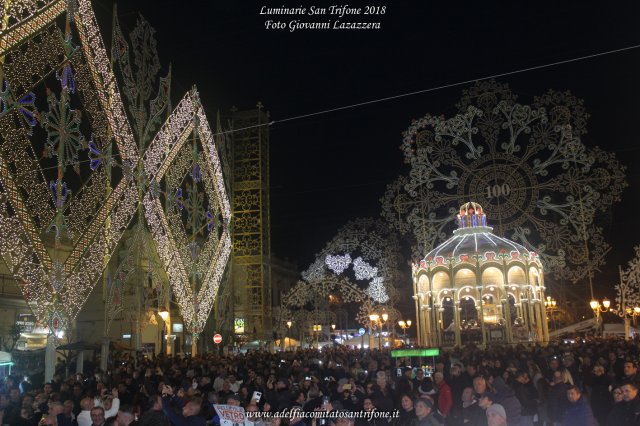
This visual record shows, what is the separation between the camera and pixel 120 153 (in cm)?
2048

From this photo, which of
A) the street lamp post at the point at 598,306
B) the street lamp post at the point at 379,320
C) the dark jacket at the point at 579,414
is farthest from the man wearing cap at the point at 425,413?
the street lamp post at the point at 598,306

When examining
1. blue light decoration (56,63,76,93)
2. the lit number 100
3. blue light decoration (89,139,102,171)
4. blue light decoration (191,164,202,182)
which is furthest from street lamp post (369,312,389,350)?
blue light decoration (56,63,76,93)

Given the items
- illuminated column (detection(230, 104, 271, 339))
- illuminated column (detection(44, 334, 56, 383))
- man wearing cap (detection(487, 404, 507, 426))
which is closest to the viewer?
man wearing cap (detection(487, 404, 507, 426))

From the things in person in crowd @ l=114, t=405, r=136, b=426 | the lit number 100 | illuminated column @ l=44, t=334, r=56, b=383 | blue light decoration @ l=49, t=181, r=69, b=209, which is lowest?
person in crowd @ l=114, t=405, r=136, b=426

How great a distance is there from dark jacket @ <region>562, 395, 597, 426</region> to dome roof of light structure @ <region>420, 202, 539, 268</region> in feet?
76.2

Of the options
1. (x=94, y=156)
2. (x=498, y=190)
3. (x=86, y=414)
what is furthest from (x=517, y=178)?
(x=86, y=414)

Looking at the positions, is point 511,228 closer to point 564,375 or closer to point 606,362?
point 606,362

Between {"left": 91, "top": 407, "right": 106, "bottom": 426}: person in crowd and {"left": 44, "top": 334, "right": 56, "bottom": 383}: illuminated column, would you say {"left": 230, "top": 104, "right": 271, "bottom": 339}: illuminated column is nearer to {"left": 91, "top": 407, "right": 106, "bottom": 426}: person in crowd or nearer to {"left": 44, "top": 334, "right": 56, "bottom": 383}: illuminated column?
→ {"left": 44, "top": 334, "right": 56, "bottom": 383}: illuminated column

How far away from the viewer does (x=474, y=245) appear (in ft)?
104

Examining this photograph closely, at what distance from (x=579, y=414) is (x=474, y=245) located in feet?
79.5

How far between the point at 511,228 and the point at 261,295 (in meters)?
14.4

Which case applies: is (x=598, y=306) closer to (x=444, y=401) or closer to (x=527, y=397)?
(x=527, y=397)

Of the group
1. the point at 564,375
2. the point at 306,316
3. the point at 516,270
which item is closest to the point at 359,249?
the point at 306,316

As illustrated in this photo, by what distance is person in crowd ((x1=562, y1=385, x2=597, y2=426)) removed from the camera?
25.6ft
